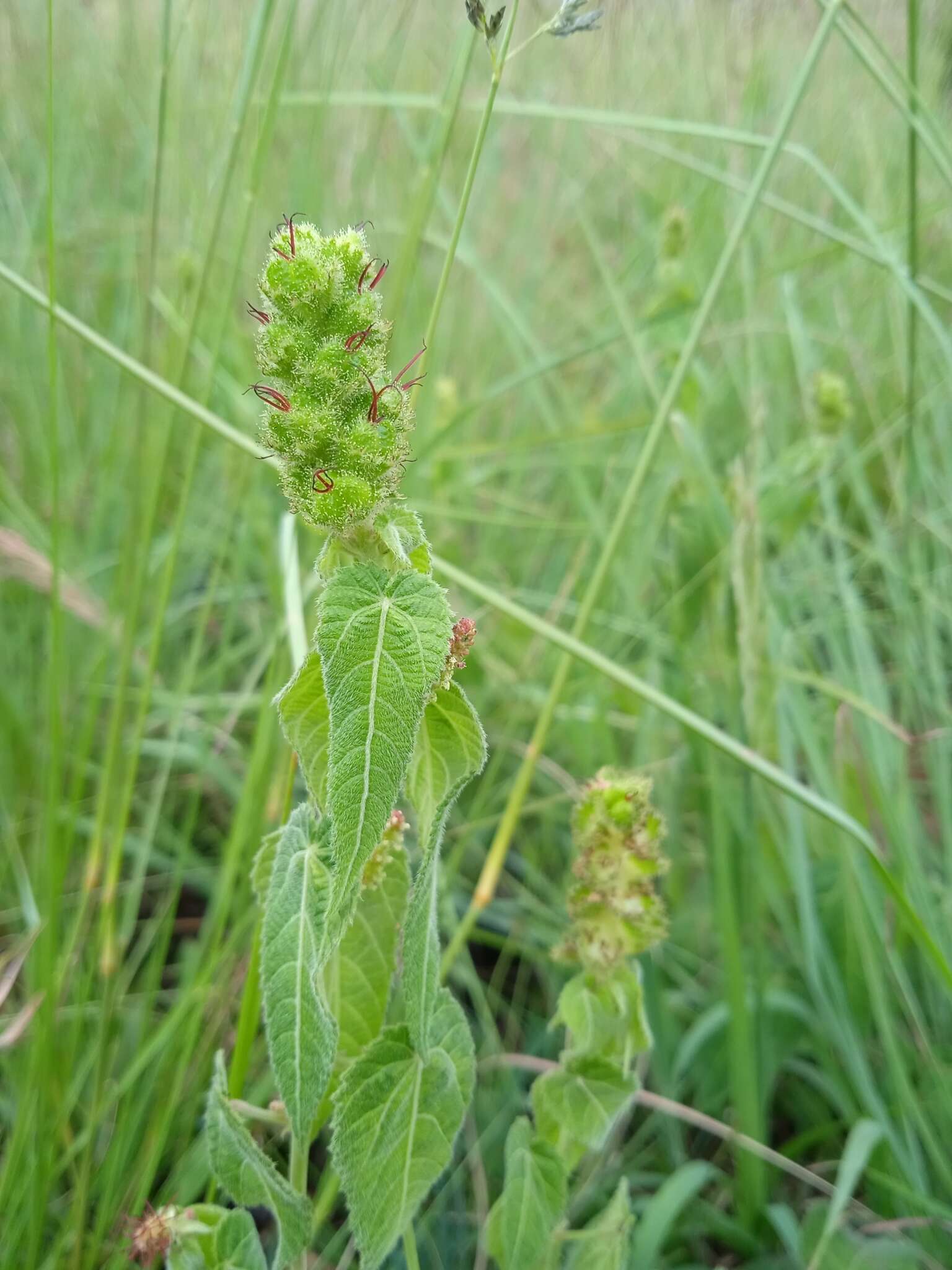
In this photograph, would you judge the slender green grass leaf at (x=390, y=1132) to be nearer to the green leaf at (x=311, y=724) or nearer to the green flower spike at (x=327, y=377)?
the green leaf at (x=311, y=724)

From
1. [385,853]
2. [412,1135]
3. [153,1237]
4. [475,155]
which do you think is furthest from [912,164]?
[153,1237]

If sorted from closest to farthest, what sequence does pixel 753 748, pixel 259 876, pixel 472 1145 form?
pixel 259 876 → pixel 472 1145 → pixel 753 748

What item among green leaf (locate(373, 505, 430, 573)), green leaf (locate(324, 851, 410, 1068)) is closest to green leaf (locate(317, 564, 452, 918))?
green leaf (locate(373, 505, 430, 573))

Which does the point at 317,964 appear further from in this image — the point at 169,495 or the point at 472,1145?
the point at 169,495

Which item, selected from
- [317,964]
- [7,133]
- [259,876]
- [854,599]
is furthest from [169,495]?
[317,964]

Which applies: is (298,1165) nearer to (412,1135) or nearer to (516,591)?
(412,1135)

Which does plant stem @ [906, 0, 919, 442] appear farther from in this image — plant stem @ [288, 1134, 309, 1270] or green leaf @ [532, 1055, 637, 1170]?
plant stem @ [288, 1134, 309, 1270]

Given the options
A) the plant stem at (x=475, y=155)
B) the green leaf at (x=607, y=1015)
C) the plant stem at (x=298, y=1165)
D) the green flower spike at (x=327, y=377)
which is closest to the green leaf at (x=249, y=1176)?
the plant stem at (x=298, y=1165)
